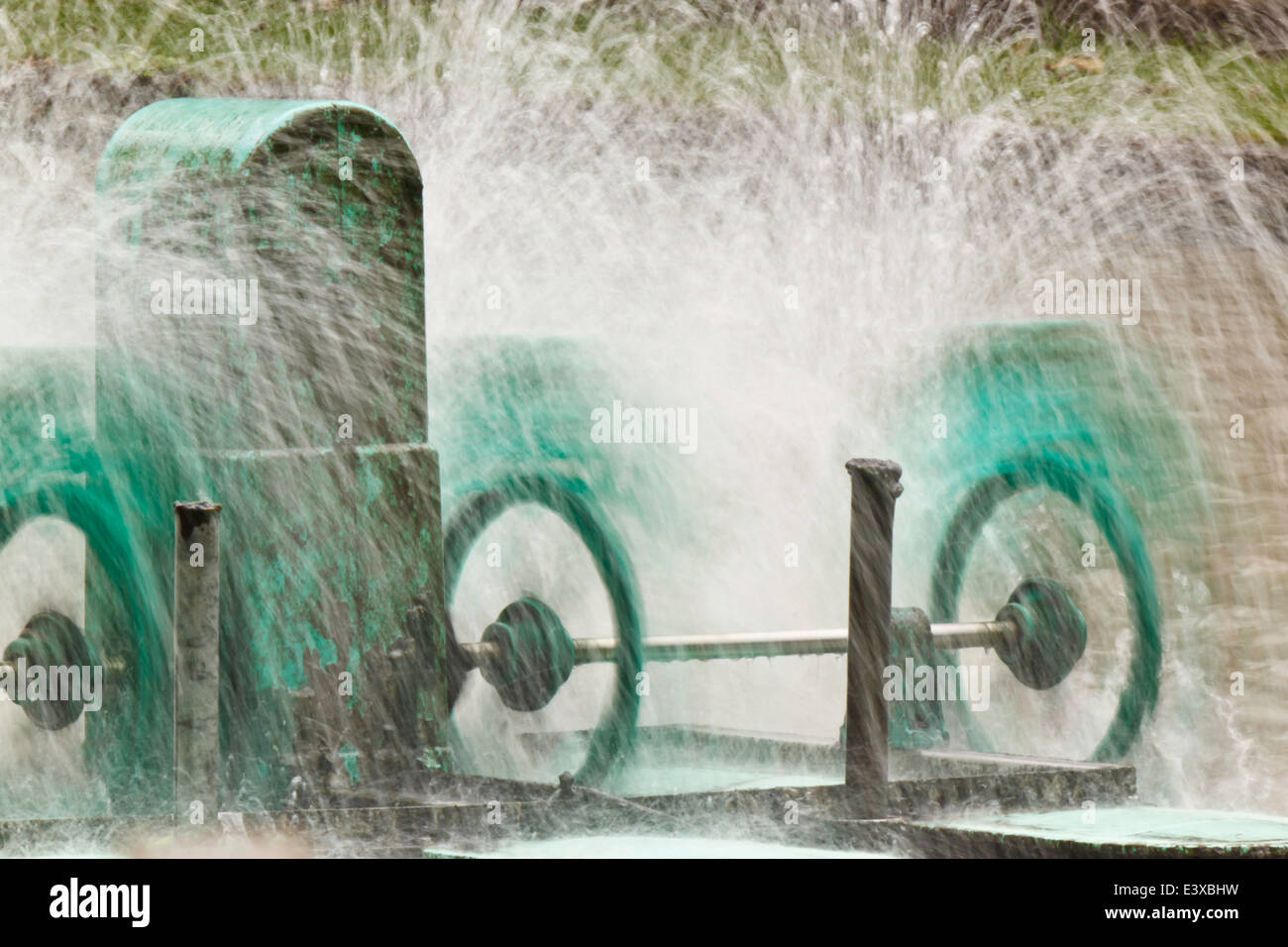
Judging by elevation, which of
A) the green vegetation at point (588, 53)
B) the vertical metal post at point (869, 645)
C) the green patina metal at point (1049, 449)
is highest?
the green vegetation at point (588, 53)

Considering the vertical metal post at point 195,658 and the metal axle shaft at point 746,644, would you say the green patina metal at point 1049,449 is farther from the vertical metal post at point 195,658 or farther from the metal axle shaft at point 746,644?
the vertical metal post at point 195,658

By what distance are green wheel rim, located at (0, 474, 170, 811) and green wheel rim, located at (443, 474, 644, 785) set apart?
95 cm

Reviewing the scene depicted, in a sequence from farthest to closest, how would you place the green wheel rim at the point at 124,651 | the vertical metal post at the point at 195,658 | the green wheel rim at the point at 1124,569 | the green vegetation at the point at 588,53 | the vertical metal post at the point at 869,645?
the green vegetation at the point at 588,53 < the green wheel rim at the point at 1124,569 < the vertical metal post at the point at 869,645 < the green wheel rim at the point at 124,651 < the vertical metal post at the point at 195,658

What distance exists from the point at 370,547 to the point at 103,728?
0.75 metres

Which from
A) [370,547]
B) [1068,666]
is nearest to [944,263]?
[1068,666]

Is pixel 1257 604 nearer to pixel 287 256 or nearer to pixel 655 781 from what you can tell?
pixel 655 781

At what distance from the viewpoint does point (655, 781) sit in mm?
6590

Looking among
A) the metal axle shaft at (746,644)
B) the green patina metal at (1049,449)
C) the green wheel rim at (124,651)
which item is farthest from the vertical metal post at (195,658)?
the green patina metal at (1049,449)

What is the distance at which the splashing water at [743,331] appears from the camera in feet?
22.4

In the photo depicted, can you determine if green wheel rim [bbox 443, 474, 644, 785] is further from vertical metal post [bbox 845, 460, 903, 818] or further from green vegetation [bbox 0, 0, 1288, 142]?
green vegetation [bbox 0, 0, 1288, 142]

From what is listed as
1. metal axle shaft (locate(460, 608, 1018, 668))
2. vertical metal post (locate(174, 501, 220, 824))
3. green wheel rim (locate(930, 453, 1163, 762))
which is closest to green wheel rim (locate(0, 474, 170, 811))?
vertical metal post (locate(174, 501, 220, 824))

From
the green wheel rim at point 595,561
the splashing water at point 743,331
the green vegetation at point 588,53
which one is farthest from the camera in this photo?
the green vegetation at point 588,53

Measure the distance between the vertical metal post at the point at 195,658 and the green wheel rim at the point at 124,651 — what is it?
2.09ft

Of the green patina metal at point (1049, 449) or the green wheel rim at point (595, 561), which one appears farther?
the green patina metal at point (1049, 449)
